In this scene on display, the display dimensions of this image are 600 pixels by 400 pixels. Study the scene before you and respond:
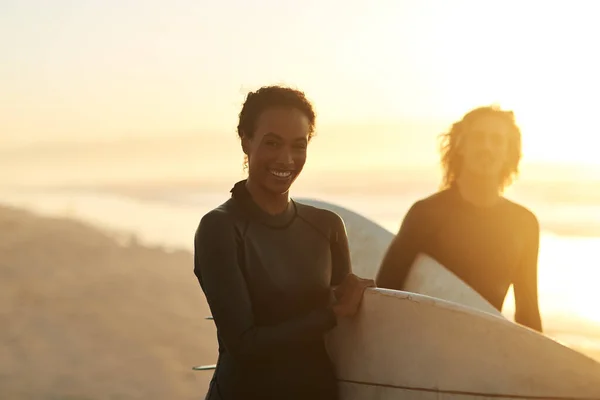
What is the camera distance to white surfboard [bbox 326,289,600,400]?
264 centimetres

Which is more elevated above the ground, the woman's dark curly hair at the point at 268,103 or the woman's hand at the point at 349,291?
the woman's dark curly hair at the point at 268,103

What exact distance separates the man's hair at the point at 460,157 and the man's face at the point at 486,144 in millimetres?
29

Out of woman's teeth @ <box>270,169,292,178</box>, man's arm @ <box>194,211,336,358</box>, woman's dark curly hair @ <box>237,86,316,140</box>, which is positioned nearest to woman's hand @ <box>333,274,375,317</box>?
man's arm @ <box>194,211,336,358</box>

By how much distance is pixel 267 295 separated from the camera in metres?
2.26

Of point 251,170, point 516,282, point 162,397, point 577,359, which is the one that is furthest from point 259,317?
point 162,397

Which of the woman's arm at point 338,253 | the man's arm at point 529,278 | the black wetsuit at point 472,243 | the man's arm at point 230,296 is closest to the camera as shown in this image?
the man's arm at point 230,296

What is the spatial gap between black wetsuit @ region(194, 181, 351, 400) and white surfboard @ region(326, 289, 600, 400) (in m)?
0.25

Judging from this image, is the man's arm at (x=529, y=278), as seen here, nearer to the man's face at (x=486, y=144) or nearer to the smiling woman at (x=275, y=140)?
the man's face at (x=486, y=144)

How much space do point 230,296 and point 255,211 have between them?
277 millimetres

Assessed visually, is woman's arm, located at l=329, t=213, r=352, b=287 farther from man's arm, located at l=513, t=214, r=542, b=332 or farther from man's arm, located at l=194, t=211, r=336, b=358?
man's arm, located at l=513, t=214, r=542, b=332

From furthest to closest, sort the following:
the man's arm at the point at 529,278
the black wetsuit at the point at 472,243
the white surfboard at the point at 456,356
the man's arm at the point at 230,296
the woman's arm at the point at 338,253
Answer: the man's arm at the point at 529,278 < the black wetsuit at the point at 472,243 < the white surfboard at the point at 456,356 < the woman's arm at the point at 338,253 < the man's arm at the point at 230,296

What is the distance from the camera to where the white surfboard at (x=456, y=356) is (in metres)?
2.64

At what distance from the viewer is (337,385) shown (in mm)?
2541

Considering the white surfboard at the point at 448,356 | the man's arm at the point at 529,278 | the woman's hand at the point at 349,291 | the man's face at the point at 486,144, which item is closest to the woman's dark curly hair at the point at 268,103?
the woman's hand at the point at 349,291
